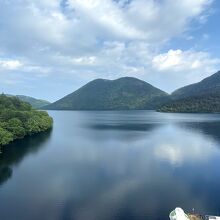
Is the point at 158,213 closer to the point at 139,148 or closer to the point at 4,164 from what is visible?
the point at 4,164

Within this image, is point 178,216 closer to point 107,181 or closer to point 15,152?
point 107,181

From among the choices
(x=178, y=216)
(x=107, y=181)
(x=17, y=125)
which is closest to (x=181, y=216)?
(x=178, y=216)

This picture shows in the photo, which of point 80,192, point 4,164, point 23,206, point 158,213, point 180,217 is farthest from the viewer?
point 4,164

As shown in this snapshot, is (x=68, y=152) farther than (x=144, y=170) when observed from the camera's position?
Yes

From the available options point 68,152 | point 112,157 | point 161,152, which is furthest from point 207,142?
point 68,152

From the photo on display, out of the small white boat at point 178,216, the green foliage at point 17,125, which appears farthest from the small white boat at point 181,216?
the green foliage at point 17,125

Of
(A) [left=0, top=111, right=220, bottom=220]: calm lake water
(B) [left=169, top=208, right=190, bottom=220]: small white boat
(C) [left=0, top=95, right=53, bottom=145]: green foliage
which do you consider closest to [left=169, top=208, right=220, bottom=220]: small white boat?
(B) [left=169, top=208, right=190, bottom=220]: small white boat

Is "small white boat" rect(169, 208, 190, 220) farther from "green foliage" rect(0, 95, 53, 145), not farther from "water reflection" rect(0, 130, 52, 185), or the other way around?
"green foliage" rect(0, 95, 53, 145)
